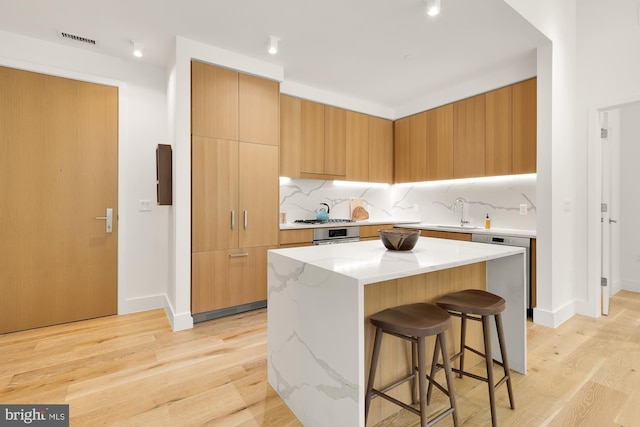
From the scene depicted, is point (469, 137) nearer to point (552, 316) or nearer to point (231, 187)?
point (552, 316)

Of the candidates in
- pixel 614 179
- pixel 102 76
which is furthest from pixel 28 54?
pixel 614 179

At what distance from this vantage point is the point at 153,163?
346cm

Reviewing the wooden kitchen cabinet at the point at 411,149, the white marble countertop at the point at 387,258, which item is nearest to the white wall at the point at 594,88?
the wooden kitchen cabinet at the point at 411,149

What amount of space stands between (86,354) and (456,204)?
4.31 meters

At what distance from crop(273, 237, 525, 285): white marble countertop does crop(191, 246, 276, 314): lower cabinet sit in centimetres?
149

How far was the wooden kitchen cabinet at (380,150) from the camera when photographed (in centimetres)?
466

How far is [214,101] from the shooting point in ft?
10.1

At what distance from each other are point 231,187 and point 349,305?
7.39 feet

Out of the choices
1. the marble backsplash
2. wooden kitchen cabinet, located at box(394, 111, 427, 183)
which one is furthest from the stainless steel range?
wooden kitchen cabinet, located at box(394, 111, 427, 183)

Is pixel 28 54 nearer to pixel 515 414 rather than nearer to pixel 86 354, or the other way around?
pixel 86 354

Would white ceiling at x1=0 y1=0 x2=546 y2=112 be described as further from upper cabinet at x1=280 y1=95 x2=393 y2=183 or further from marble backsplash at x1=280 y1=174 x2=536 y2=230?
marble backsplash at x1=280 y1=174 x2=536 y2=230

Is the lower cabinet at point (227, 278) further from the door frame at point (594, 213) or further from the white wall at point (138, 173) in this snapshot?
the door frame at point (594, 213)

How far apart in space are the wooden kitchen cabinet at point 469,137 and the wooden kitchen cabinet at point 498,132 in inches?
2.4

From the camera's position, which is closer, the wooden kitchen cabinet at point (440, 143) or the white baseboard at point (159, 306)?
the white baseboard at point (159, 306)
